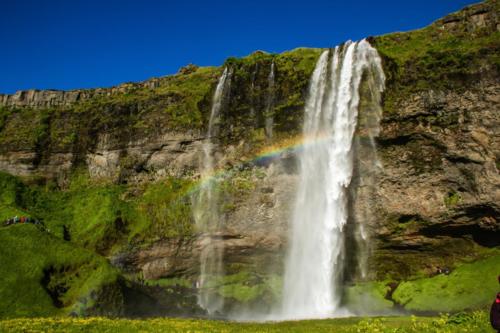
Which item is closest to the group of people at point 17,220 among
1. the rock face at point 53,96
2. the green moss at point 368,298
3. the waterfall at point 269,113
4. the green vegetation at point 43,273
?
the green vegetation at point 43,273

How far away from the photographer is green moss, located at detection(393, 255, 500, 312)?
118 feet

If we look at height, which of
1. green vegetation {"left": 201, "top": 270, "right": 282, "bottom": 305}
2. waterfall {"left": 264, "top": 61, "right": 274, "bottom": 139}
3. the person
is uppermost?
waterfall {"left": 264, "top": 61, "right": 274, "bottom": 139}

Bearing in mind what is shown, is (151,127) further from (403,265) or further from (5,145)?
(403,265)

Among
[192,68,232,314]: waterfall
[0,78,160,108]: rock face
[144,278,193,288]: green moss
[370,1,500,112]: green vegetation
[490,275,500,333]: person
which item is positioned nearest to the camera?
[490,275,500,333]: person

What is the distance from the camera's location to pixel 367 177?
142ft

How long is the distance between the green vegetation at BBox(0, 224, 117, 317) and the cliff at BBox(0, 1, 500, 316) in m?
0.19

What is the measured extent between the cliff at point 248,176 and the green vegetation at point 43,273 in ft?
0.61

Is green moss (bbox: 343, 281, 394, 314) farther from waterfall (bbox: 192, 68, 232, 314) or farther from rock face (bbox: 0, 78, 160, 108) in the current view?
rock face (bbox: 0, 78, 160, 108)

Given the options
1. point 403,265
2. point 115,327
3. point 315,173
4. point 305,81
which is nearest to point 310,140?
point 315,173

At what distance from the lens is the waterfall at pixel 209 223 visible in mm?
47000

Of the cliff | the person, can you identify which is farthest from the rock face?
the person

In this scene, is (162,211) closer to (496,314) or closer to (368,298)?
(368,298)

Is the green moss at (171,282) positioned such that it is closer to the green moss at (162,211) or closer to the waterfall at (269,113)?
the green moss at (162,211)

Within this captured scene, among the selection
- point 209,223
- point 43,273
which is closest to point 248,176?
point 209,223
